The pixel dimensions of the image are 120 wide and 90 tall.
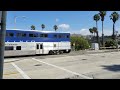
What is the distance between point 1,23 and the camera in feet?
21.5

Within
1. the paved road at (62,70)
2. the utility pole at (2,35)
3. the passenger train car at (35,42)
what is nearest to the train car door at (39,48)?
the passenger train car at (35,42)

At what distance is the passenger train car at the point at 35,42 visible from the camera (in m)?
34.2

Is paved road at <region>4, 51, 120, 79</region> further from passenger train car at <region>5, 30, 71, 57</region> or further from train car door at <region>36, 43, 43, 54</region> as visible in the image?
train car door at <region>36, 43, 43, 54</region>

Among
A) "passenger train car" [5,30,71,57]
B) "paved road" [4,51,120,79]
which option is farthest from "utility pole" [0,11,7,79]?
"passenger train car" [5,30,71,57]

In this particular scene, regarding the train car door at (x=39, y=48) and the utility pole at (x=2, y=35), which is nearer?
the utility pole at (x=2, y=35)

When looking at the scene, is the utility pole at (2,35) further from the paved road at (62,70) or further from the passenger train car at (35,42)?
the passenger train car at (35,42)

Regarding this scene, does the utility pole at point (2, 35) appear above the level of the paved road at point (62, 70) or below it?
above

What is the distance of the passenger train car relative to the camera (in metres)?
34.2

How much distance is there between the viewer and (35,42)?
36812 millimetres

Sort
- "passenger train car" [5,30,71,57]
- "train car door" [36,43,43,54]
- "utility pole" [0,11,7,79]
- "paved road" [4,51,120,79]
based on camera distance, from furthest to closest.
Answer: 1. "train car door" [36,43,43,54]
2. "passenger train car" [5,30,71,57]
3. "paved road" [4,51,120,79]
4. "utility pole" [0,11,7,79]
